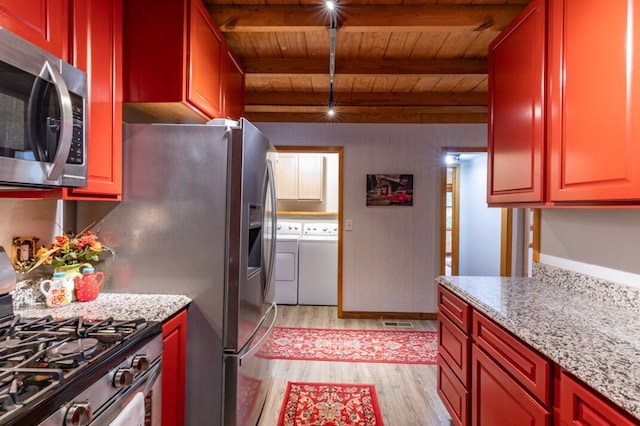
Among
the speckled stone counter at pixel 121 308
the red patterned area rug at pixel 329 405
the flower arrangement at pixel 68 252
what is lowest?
the red patterned area rug at pixel 329 405

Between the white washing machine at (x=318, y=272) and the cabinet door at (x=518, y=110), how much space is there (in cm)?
252

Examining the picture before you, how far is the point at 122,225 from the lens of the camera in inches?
63.4

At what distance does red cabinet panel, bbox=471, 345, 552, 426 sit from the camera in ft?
3.79

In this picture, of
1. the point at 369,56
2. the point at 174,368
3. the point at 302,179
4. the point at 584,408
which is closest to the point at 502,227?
the point at 302,179

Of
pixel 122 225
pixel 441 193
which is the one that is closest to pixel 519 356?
pixel 122 225

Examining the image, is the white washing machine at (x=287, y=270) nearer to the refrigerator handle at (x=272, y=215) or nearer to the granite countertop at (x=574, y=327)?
the refrigerator handle at (x=272, y=215)

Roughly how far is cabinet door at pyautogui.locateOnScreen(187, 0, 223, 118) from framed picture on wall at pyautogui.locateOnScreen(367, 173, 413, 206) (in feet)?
7.27

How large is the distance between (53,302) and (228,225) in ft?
2.60

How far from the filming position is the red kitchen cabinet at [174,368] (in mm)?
1390

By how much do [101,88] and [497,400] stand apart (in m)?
2.13

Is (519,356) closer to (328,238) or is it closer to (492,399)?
(492,399)

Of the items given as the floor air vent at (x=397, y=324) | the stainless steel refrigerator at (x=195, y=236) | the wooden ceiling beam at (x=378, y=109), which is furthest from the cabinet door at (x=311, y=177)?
the stainless steel refrigerator at (x=195, y=236)

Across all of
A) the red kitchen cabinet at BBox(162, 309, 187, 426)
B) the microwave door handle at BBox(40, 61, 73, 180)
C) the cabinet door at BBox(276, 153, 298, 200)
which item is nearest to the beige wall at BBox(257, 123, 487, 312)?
the cabinet door at BBox(276, 153, 298, 200)

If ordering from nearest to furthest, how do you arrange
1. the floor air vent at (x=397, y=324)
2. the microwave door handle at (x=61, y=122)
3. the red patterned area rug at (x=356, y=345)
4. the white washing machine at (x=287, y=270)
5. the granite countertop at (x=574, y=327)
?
the granite countertop at (x=574, y=327) < the microwave door handle at (x=61, y=122) < the red patterned area rug at (x=356, y=345) < the floor air vent at (x=397, y=324) < the white washing machine at (x=287, y=270)
